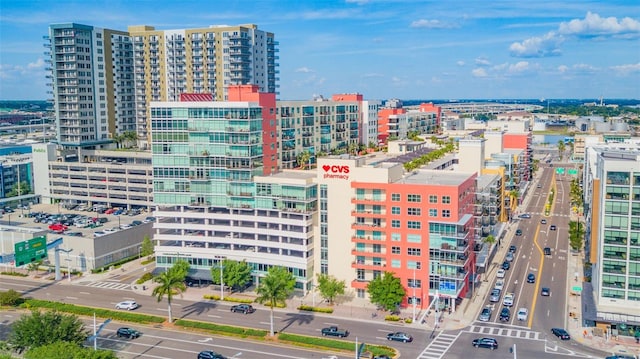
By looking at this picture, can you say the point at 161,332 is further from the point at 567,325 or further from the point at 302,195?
the point at 567,325

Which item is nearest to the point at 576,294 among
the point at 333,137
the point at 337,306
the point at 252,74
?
the point at 337,306

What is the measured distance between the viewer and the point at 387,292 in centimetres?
9075

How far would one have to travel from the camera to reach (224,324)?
89.8 metres

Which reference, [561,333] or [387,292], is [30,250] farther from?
[561,333]

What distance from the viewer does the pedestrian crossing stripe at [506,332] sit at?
8388 centimetres

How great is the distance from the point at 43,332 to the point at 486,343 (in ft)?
185

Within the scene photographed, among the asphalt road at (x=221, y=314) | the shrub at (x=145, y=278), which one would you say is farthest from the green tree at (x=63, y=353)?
the shrub at (x=145, y=278)

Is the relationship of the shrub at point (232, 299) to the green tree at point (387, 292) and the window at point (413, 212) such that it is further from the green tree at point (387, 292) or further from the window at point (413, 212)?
the window at point (413, 212)

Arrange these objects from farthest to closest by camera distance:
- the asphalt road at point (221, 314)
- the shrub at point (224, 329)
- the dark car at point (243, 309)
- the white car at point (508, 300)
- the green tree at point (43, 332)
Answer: the white car at point (508, 300), the dark car at point (243, 309), the shrub at point (224, 329), the asphalt road at point (221, 314), the green tree at point (43, 332)

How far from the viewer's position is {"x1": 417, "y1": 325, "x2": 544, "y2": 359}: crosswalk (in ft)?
258

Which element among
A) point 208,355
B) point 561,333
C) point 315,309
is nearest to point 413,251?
point 315,309

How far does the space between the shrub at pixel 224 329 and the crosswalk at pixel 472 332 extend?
23.5 metres

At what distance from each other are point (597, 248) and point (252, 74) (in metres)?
135

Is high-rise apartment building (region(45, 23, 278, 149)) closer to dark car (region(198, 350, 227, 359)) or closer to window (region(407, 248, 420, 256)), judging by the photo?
window (region(407, 248, 420, 256))
